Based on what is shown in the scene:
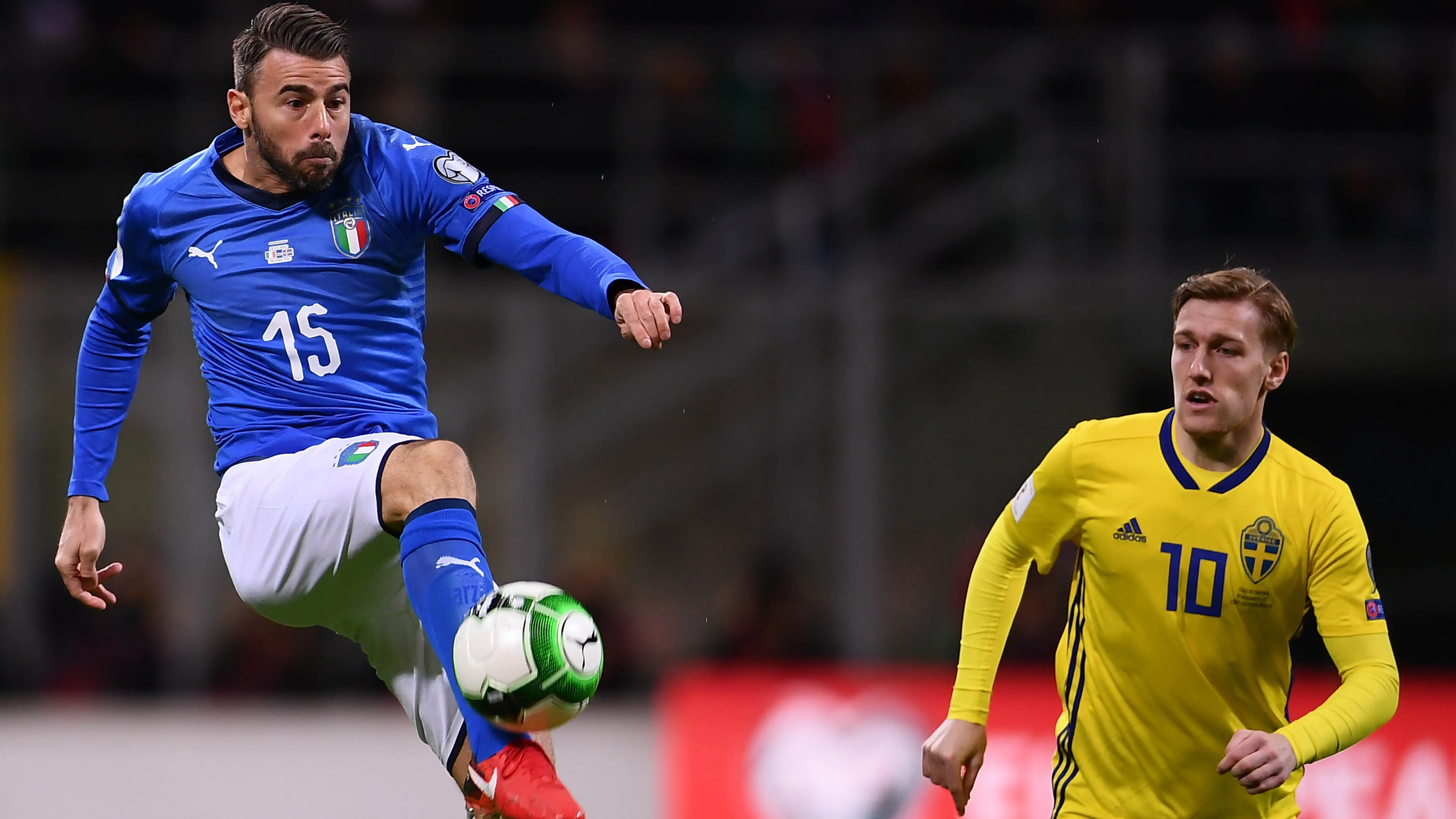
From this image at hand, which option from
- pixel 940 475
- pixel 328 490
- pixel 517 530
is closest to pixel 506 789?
pixel 328 490

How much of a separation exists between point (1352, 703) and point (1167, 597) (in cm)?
48

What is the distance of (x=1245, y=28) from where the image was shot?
1144 cm

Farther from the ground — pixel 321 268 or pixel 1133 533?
pixel 321 268

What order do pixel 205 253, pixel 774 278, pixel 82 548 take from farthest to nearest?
1. pixel 774 278
2. pixel 82 548
3. pixel 205 253

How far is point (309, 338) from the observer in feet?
13.7

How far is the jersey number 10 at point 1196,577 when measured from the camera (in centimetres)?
405

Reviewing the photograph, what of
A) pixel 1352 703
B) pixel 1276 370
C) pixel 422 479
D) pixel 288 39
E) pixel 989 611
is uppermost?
pixel 288 39

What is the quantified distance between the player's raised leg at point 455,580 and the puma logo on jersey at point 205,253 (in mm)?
740

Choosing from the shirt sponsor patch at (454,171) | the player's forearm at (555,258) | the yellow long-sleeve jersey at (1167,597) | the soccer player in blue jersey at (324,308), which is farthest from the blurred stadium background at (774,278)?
the player's forearm at (555,258)

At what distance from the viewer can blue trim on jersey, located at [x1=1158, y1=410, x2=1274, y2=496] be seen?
411 cm

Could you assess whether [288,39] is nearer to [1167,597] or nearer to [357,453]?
[357,453]

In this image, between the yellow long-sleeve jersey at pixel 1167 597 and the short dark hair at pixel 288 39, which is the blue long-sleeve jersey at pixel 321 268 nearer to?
the short dark hair at pixel 288 39

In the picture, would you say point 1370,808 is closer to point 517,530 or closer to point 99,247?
point 517,530

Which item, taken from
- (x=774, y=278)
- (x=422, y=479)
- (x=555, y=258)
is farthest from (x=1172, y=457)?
(x=774, y=278)
